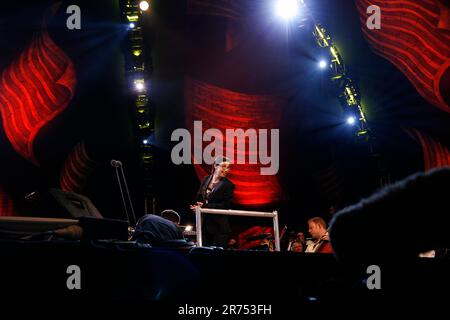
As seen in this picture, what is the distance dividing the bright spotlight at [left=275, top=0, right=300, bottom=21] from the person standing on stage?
318cm

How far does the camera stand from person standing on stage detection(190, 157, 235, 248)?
239 inches

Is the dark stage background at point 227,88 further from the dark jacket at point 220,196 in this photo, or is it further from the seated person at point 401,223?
the seated person at point 401,223

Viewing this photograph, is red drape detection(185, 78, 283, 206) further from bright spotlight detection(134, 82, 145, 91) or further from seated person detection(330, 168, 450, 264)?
seated person detection(330, 168, 450, 264)

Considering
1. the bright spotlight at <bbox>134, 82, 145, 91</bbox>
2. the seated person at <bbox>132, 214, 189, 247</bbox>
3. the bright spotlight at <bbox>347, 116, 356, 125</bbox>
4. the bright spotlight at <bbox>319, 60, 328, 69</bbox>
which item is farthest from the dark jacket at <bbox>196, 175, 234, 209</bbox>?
the bright spotlight at <bbox>347, 116, 356, 125</bbox>

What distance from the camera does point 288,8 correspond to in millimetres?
8008

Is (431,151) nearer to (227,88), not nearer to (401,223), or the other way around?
(227,88)

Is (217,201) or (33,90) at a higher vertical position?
(33,90)

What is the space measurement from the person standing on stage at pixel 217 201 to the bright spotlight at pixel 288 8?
3.18 m

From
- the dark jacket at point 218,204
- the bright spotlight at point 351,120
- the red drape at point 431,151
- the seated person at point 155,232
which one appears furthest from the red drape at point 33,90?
the red drape at point 431,151

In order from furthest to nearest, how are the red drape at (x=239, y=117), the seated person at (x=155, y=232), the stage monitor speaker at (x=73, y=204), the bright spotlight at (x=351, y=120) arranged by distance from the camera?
the red drape at (x=239, y=117) < the bright spotlight at (x=351, y=120) < the stage monitor speaker at (x=73, y=204) < the seated person at (x=155, y=232)

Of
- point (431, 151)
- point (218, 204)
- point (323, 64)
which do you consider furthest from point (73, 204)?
point (431, 151)

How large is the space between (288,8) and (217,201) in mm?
3779

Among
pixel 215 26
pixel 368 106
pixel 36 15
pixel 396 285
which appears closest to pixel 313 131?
pixel 368 106

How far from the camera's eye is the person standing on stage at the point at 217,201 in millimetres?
6066
